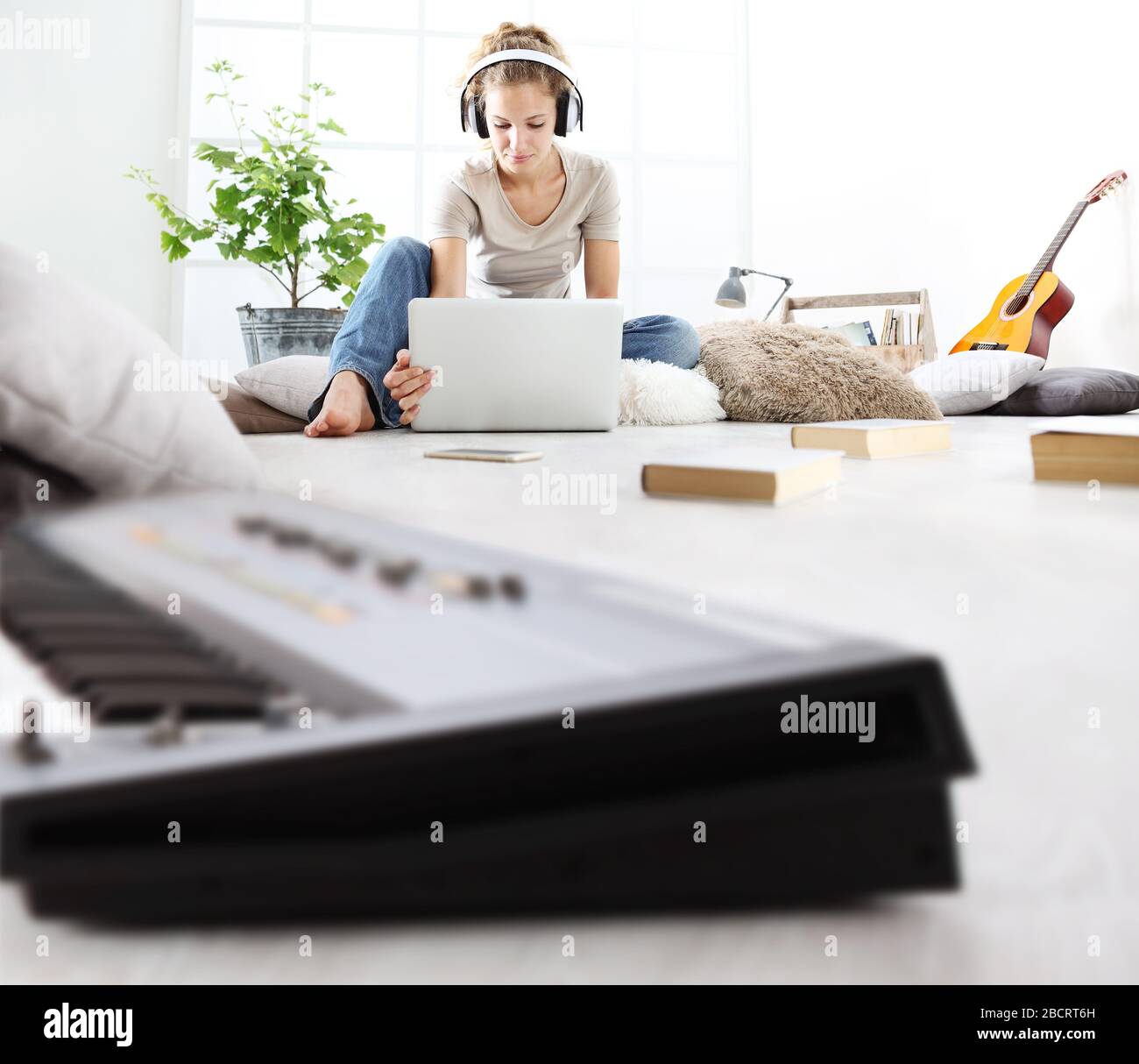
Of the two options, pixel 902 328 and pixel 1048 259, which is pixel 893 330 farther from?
pixel 1048 259

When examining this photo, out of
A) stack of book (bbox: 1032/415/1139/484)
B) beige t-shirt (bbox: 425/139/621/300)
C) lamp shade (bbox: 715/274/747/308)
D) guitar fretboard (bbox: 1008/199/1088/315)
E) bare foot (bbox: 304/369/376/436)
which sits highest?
lamp shade (bbox: 715/274/747/308)

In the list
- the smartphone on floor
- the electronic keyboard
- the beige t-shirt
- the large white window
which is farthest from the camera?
the large white window

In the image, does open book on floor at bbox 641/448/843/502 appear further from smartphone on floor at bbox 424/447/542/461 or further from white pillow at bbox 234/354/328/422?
white pillow at bbox 234/354/328/422

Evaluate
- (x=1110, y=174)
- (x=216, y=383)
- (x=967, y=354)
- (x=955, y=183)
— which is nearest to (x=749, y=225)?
(x=955, y=183)

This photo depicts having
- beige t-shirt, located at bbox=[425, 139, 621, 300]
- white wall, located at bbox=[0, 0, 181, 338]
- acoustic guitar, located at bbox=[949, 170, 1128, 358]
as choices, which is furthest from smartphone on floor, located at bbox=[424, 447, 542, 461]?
white wall, located at bbox=[0, 0, 181, 338]

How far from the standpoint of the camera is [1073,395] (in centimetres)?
203

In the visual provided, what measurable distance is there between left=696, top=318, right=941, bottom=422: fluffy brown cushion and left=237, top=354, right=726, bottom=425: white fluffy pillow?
2.4 inches

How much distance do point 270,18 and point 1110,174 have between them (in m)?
3.09

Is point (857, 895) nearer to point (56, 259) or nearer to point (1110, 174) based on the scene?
point (1110, 174)

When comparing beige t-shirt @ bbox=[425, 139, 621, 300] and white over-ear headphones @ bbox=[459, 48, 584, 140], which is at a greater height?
white over-ear headphones @ bbox=[459, 48, 584, 140]

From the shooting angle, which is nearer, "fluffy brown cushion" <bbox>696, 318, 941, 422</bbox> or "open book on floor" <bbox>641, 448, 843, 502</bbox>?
"open book on floor" <bbox>641, 448, 843, 502</bbox>

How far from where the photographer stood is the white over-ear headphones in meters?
1.68

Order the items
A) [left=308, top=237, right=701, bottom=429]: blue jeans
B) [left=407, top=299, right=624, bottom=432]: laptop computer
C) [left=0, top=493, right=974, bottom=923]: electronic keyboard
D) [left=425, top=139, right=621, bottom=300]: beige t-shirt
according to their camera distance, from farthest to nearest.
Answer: [left=425, top=139, right=621, bottom=300]: beige t-shirt < [left=308, top=237, right=701, bottom=429]: blue jeans < [left=407, top=299, right=624, bottom=432]: laptop computer < [left=0, top=493, right=974, bottom=923]: electronic keyboard

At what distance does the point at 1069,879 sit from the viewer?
224mm
